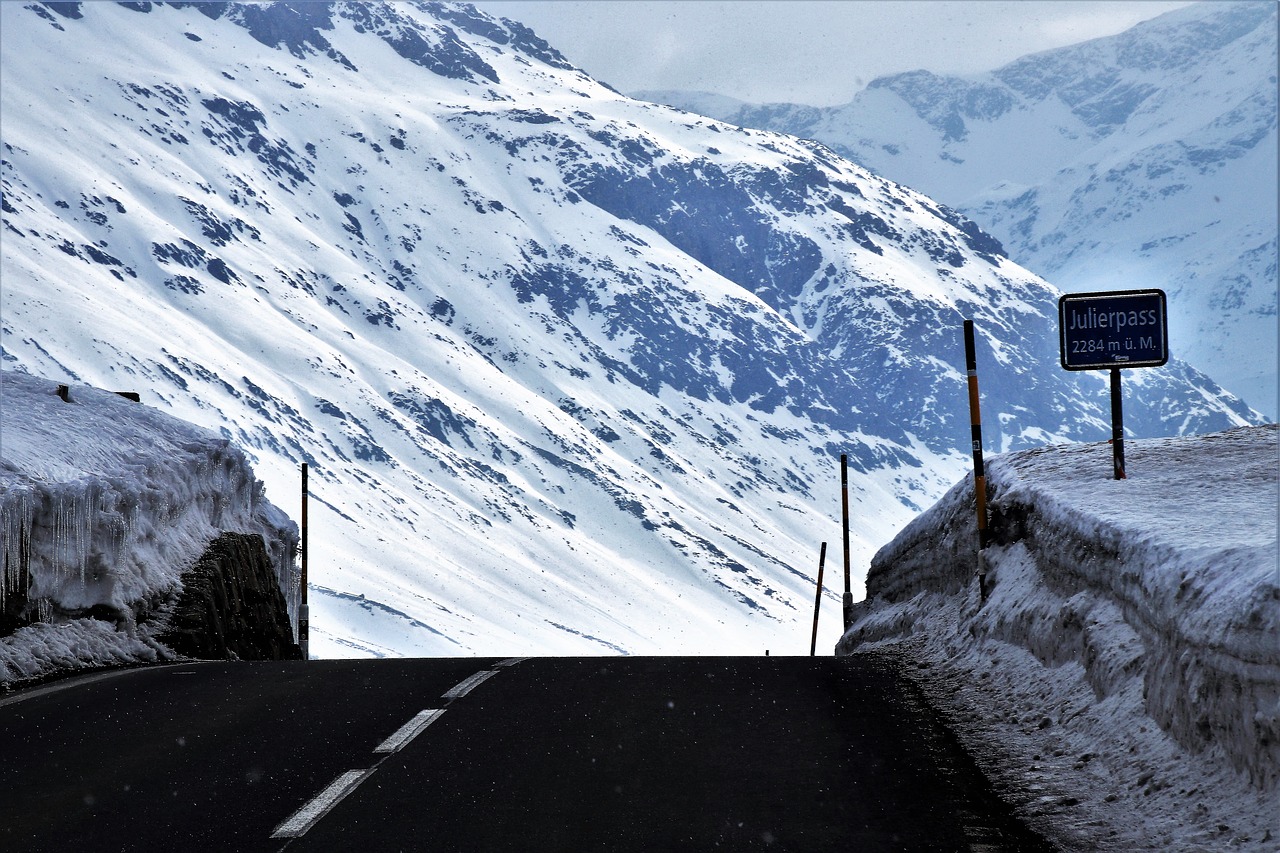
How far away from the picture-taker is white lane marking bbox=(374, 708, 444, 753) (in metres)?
8.58

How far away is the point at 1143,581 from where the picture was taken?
7855 millimetres

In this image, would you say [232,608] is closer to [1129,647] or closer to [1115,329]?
[1115,329]

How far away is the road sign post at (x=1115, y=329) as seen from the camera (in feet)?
37.0

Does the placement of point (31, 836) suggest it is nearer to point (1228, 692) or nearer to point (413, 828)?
point (413, 828)

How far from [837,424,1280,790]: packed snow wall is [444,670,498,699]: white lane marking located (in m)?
3.73

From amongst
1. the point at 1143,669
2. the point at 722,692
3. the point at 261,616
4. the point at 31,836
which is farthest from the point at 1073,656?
the point at 261,616

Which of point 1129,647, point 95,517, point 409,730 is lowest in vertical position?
point 409,730

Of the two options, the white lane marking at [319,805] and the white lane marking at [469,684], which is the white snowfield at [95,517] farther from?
the white lane marking at [319,805]

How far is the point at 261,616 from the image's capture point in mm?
19484

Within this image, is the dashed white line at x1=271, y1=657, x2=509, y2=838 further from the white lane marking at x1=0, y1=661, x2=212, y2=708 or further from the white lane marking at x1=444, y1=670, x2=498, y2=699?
the white lane marking at x1=0, y1=661, x2=212, y2=708

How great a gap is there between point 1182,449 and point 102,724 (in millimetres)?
9349

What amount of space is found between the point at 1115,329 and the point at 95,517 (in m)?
9.69

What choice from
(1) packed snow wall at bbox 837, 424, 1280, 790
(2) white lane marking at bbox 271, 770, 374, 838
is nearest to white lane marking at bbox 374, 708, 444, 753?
(2) white lane marking at bbox 271, 770, 374, 838

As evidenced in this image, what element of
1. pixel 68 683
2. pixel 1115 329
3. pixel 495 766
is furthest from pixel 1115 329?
pixel 68 683
